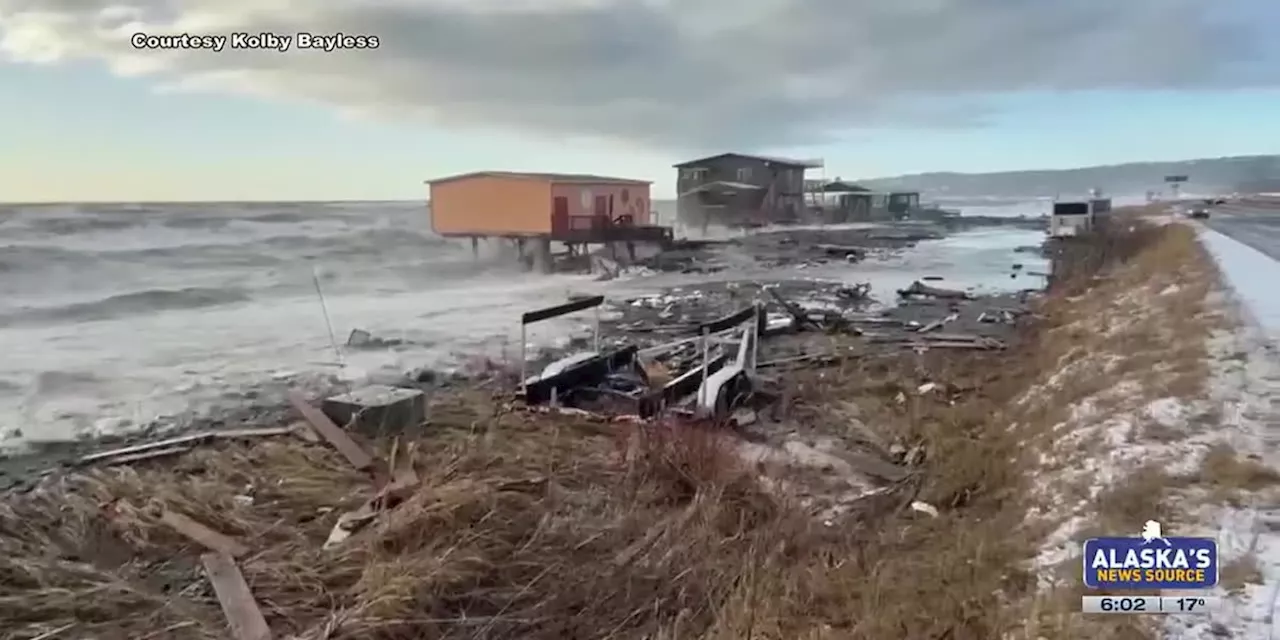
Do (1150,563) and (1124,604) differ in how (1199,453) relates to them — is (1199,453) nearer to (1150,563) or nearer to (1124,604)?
(1150,563)

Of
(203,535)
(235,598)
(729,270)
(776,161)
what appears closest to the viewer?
(235,598)

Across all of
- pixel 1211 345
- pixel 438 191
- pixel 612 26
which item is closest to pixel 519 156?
pixel 438 191

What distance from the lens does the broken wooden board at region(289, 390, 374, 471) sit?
2.66 metres

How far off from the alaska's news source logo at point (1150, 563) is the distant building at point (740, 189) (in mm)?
1961

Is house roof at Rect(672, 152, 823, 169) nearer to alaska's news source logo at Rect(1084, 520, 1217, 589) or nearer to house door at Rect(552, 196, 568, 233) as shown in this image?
house door at Rect(552, 196, 568, 233)

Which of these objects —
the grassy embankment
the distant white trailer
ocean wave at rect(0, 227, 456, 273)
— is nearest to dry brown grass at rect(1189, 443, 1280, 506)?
the grassy embankment

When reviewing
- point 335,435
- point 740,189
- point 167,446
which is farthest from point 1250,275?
point 167,446

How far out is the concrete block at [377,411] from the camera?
2904 mm

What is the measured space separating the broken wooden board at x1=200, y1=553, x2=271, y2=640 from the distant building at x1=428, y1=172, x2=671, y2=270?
5.20 feet

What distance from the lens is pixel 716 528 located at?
7.34ft

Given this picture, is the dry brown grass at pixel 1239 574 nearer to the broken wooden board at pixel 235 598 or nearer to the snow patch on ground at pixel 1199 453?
the snow patch on ground at pixel 1199 453

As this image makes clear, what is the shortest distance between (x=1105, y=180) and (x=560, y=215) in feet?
6.96

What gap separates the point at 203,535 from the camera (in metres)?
2.17

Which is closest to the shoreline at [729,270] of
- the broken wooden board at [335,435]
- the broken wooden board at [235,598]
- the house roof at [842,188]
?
the broken wooden board at [335,435]
